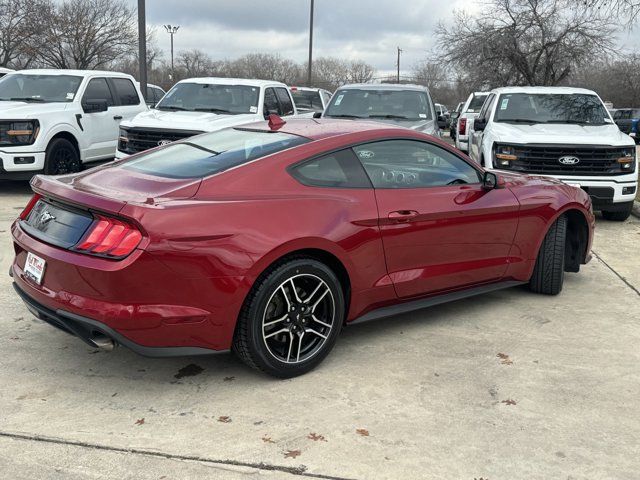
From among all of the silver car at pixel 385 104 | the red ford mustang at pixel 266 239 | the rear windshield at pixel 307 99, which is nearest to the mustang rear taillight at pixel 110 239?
the red ford mustang at pixel 266 239

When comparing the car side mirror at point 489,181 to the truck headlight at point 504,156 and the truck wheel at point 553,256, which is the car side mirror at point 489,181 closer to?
the truck wheel at point 553,256

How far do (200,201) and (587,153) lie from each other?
638 cm

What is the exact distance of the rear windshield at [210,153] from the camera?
377 centimetres

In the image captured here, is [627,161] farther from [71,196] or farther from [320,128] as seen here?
[71,196]

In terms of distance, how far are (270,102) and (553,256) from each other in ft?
21.3

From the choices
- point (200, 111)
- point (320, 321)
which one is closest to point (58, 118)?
point (200, 111)

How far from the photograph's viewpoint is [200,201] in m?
3.34

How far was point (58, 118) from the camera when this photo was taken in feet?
31.6

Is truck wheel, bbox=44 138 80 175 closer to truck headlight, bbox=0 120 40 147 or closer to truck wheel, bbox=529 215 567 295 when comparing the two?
truck headlight, bbox=0 120 40 147

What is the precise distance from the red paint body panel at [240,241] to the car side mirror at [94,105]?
6.22 m

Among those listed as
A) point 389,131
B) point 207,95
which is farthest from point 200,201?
point 207,95

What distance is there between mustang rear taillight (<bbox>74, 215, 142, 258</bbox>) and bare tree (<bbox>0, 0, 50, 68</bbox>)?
26.8 meters

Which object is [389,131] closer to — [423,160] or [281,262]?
[423,160]

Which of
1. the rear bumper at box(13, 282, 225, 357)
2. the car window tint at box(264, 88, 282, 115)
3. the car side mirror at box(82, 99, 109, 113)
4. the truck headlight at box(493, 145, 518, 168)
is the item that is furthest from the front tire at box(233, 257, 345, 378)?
the car side mirror at box(82, 99, 109, 113)
